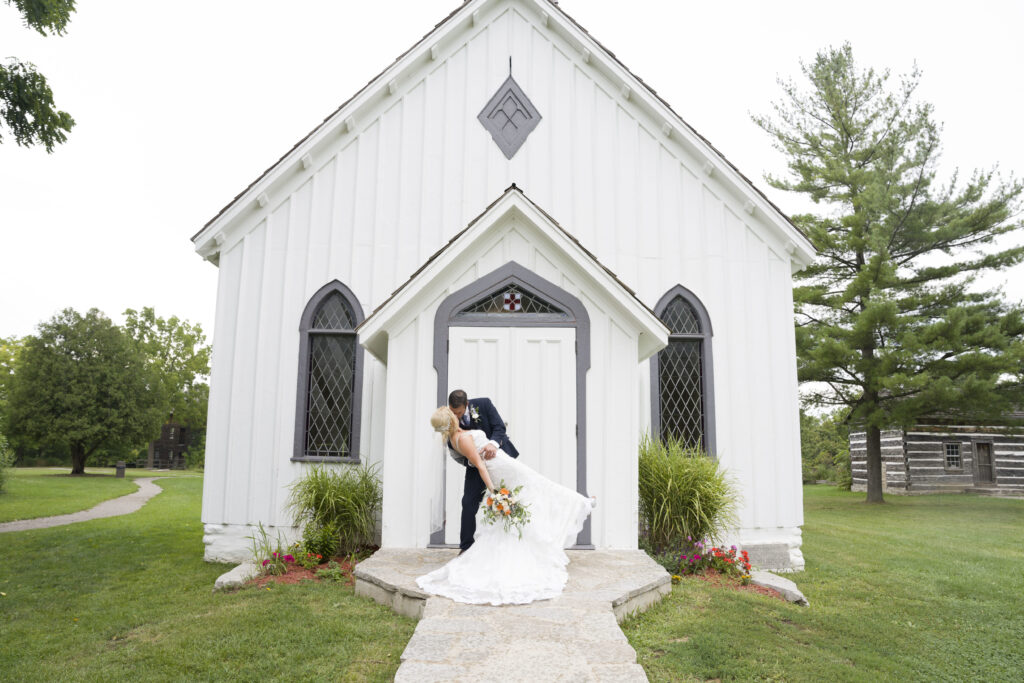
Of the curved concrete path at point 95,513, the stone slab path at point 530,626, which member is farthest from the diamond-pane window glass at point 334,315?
the curved concrete path at point 95,513

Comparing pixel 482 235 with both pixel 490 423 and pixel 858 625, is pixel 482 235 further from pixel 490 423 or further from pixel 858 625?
pixel 858 625

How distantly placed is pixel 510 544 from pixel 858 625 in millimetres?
3921

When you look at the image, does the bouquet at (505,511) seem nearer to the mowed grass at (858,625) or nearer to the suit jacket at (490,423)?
the suit jacket at (490,423)

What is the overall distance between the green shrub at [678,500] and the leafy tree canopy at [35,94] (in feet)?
38.9

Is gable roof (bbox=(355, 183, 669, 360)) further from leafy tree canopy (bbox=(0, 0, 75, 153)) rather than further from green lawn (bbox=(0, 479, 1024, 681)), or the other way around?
leafy tree canopy (bbox=(0, 0, 75, 153))

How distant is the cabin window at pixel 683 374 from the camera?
34.3ft

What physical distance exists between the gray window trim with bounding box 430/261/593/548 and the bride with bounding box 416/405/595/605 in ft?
4.84

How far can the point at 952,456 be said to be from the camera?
29047mm

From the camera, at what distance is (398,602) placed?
631 centimetres

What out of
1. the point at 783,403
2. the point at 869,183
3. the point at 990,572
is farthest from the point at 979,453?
the point at 783,403

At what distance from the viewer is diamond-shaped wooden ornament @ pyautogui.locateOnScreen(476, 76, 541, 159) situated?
438 inches

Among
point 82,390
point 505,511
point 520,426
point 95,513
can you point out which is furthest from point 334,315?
point 82,390

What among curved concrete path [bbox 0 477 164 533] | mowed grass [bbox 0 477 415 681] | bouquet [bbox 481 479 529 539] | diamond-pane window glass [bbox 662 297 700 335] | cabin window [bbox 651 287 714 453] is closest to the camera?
mowed grass [bbox 0 477 415 681]

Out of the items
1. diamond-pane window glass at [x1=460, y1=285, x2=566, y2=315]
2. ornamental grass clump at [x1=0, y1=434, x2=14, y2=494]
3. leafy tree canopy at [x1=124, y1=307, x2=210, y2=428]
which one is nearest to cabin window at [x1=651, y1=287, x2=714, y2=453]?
diamond-pane window glass at [x1=460, y1=285, x2=566, y2=315]
